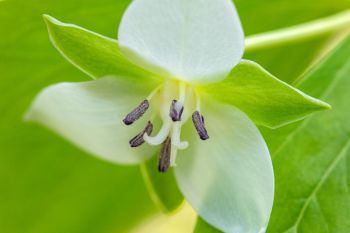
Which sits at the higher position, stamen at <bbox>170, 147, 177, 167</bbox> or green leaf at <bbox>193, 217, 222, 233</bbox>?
stamen at <bbox>170, 147, 177, 167</bbox>

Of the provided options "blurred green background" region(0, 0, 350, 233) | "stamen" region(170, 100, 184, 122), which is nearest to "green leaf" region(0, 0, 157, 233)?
"blurred green background" region(0, 0, 350, 233)

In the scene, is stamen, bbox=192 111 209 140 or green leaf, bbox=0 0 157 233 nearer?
stamen, bbox=192 111 209 140

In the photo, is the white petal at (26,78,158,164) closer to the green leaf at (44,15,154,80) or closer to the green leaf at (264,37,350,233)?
the green leaf at (44,15,154,80)

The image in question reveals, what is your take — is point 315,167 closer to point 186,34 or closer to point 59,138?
point 186,34

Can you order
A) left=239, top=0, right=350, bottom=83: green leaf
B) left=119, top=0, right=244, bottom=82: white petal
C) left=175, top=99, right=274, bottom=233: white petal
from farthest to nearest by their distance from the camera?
left=239, top=0, right=350, bottom=83: green leaf
left=175, top=99, right=274, bottom=233: white petal
left=119, top=0, right=244, bottom=82: white petal

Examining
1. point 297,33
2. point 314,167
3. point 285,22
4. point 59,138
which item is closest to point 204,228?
point 314,167

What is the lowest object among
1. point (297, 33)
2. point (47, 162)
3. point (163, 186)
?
point (47, 162)

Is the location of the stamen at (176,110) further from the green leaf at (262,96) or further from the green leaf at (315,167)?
the green leaf at (315,167)

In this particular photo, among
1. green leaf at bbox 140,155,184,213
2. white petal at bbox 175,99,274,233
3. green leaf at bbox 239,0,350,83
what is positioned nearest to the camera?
white petal at bbox 175,99,274,233

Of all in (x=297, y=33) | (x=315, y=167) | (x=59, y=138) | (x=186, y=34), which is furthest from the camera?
(x=59, y=138)
